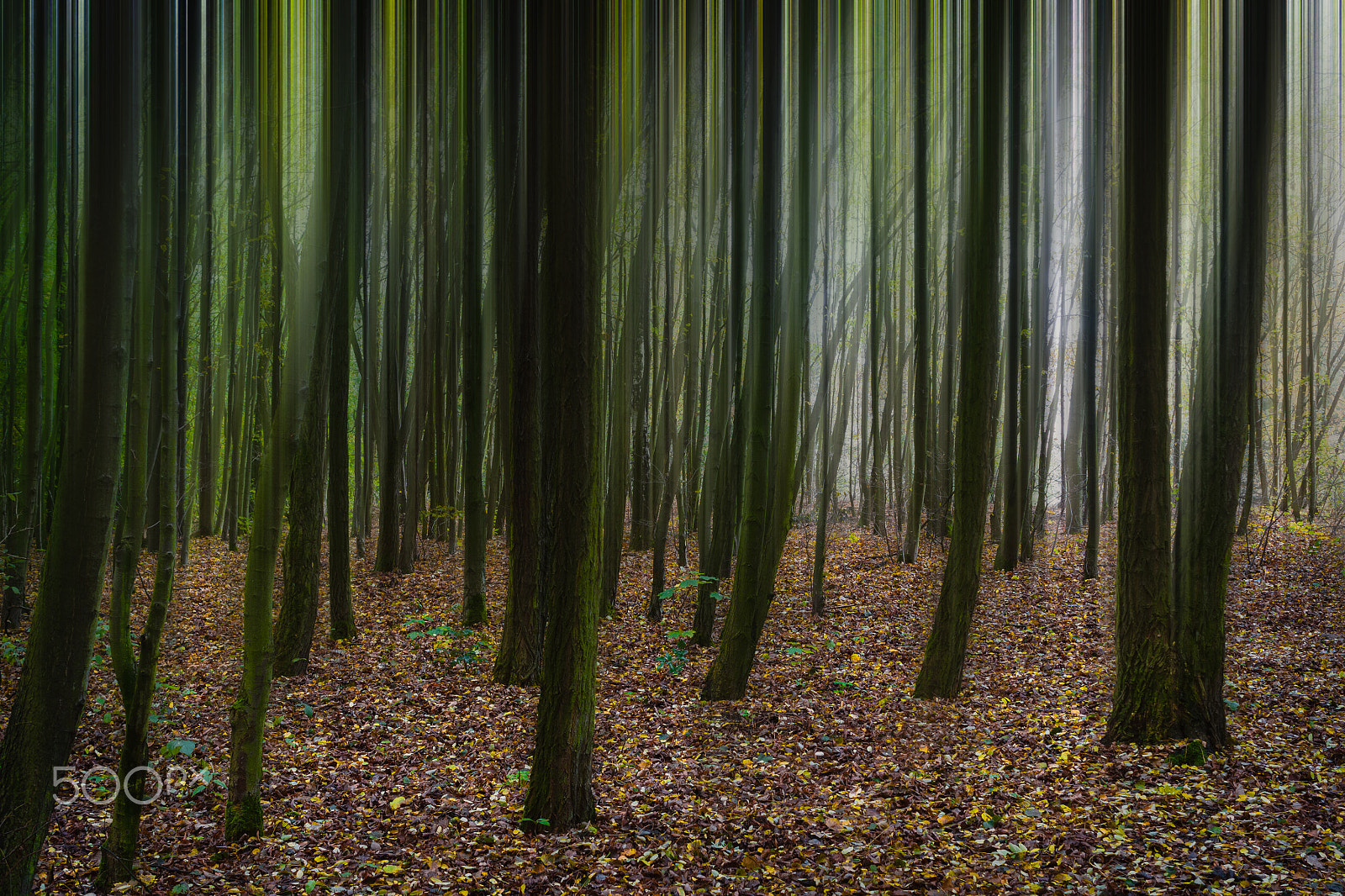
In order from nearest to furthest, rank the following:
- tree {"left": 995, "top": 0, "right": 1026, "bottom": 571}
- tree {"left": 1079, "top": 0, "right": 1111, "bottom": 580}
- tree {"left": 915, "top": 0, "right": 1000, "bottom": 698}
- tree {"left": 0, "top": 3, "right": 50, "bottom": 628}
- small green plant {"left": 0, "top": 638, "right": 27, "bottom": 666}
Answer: tree {"left": 0, "top": 3, "right": 50, "bottom": 628}
tree {"left": 915, "top": 0, "right": 1000, "bottom": 698}
small green plant {"left": 0, "top": 638, "right": 27, "bottom": 666}
tree {"left": 995, "top": 0, "right": 1026, "bottom": 571}
tree {"left": 1079, "top": 0, "right": 1111, "bottom": 580}

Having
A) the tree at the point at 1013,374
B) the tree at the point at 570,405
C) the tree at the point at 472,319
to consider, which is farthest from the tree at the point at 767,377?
the tree at the point at 472,319

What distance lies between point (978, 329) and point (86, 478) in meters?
7.84

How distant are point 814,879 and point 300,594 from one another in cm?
695

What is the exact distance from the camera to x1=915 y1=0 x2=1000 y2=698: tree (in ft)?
25.4

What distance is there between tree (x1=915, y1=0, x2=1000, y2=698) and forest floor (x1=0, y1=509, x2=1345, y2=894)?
5.56 ft

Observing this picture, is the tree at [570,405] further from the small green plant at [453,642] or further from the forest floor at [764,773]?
the small green plant at [453,642]

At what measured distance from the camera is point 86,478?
3818mm

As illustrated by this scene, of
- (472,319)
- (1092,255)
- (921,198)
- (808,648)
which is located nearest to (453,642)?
(472,319)

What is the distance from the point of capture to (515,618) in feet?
29.7

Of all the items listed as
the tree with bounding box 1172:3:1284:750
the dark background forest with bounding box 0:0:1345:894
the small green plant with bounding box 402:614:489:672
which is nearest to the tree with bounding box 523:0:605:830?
the dark background forest with bounding box 0:0:1345:894

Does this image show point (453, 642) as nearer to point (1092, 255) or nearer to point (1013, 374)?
point (1013, 374)

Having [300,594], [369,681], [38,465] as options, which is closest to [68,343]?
[38,465]

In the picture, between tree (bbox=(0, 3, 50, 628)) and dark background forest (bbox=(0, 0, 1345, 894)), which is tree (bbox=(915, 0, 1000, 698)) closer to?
dark background forest (bbox=(0, 0, 1345, 894))

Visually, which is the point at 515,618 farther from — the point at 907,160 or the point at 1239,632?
the point at 907,160
